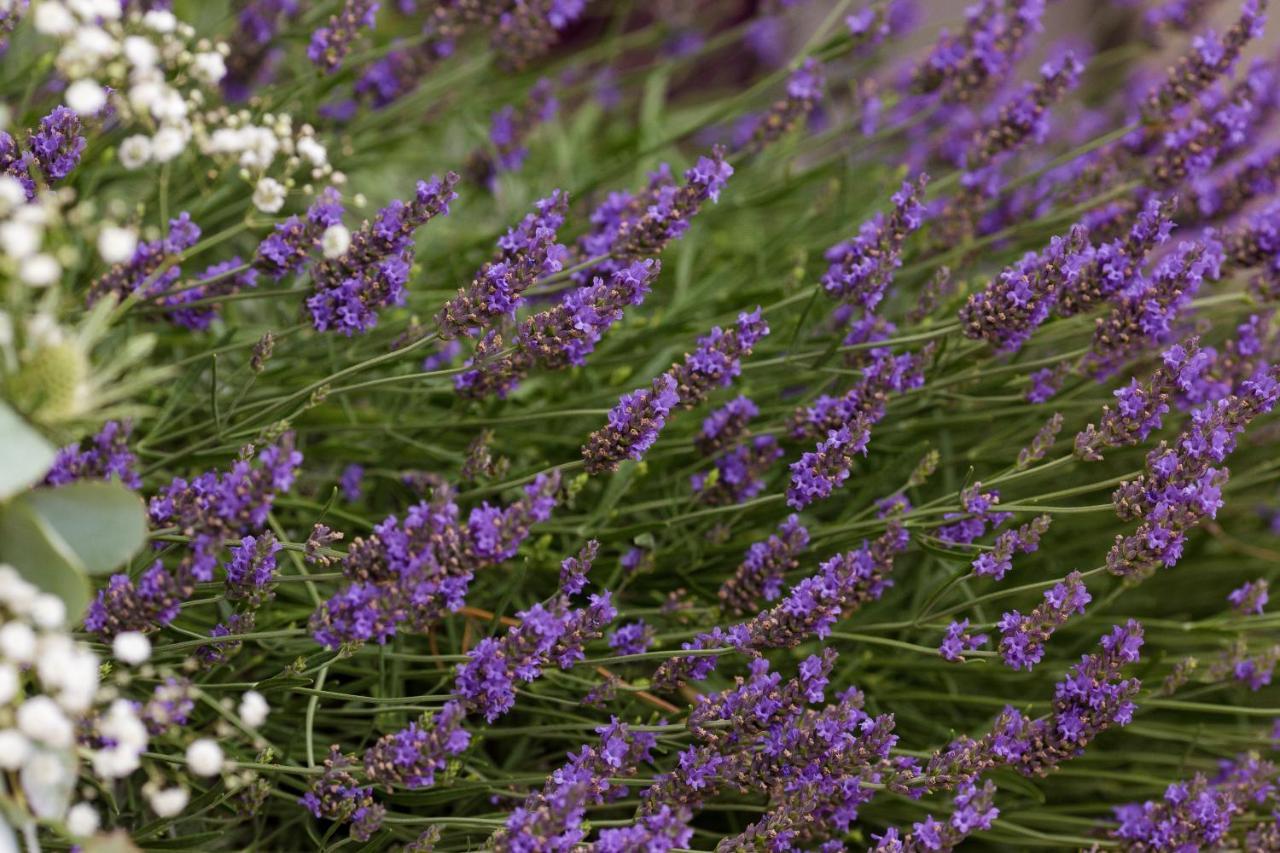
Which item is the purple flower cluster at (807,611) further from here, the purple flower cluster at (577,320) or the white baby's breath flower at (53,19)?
the white baby's breath flower at (53,19)

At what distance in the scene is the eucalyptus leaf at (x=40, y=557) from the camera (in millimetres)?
729

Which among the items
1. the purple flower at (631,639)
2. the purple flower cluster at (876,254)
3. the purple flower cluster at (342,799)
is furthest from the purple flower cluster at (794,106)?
the purple flower cluster at (342,799)

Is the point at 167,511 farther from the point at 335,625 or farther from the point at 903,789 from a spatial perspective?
the point at 903,789

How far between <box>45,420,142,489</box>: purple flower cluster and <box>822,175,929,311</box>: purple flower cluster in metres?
0.67

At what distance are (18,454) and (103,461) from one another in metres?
0.34

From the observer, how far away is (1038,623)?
1.05 meters

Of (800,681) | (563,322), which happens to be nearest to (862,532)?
(800,681)

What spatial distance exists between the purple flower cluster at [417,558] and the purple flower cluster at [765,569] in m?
0.31

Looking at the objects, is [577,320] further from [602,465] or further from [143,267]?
[143,267]

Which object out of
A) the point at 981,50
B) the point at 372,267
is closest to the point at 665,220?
the point at 372,267

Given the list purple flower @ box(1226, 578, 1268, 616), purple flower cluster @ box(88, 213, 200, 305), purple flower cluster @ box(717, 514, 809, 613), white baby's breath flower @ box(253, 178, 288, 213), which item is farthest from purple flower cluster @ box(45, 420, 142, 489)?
purple flower @ box(1226, 578, 1268, 616)

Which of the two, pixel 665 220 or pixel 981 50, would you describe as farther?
pixel 981 50

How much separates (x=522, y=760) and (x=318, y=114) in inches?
33.5

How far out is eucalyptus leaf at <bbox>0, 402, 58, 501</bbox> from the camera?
2.20 feet
